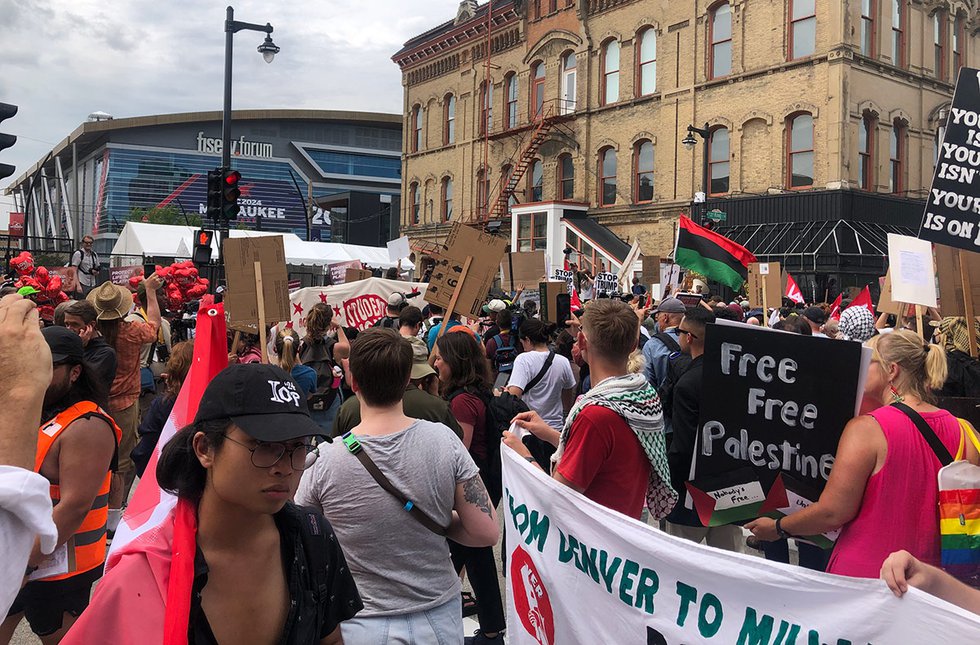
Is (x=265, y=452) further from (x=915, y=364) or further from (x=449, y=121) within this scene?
(x=449, y=121)

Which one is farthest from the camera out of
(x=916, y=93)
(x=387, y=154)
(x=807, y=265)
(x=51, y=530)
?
(x=387, y=154)

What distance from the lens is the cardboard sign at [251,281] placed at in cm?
646

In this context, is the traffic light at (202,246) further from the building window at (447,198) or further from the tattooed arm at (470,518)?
the building window at (447,198)

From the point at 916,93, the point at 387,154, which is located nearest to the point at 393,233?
the point at 387,154

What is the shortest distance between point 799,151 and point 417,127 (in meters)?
21.3

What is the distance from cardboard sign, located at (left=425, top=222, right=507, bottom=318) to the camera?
8141 millimetres

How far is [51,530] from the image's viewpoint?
1592 mm

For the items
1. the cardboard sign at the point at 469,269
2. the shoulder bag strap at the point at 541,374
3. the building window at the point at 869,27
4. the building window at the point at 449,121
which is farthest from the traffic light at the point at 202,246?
the building window at the point at 449,121

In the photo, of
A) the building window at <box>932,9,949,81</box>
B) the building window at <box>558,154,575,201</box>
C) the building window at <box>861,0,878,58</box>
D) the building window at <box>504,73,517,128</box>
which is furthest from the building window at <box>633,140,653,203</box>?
the building window at <box>932,9,949,81</box>

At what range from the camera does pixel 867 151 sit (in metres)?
24.7

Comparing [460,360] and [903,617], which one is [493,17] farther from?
[903,617]

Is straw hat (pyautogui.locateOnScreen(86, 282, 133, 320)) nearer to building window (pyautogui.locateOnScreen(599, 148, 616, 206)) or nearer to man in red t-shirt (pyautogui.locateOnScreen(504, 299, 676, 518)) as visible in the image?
man in red t-shirt (pyautogui.locateOnScreen(504, 299, 676, 518))

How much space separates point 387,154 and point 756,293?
77406 mm

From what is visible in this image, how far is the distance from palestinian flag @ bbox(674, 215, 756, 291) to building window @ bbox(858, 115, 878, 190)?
1398 centimetres
